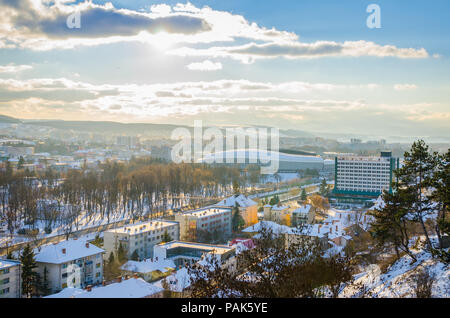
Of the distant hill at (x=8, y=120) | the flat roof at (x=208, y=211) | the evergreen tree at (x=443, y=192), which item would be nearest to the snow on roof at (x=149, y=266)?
the flat roof at (x=208, y=211)

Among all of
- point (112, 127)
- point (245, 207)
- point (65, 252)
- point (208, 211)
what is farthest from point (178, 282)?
point (112, 127)

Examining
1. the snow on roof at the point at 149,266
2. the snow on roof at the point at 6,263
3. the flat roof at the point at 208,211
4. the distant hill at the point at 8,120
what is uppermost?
the distant hill at the point at 8,120

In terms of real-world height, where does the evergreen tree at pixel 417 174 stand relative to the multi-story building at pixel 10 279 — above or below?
above

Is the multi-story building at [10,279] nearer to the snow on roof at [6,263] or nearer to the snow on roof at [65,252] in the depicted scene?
the snow on roof at [6,263]

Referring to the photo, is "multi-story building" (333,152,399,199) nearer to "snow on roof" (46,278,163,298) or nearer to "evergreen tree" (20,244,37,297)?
"snow on roof" (46,278,163,298)

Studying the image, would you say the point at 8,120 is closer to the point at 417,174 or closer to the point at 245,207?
the point at 245,207

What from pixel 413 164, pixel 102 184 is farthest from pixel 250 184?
pixel 413 164
